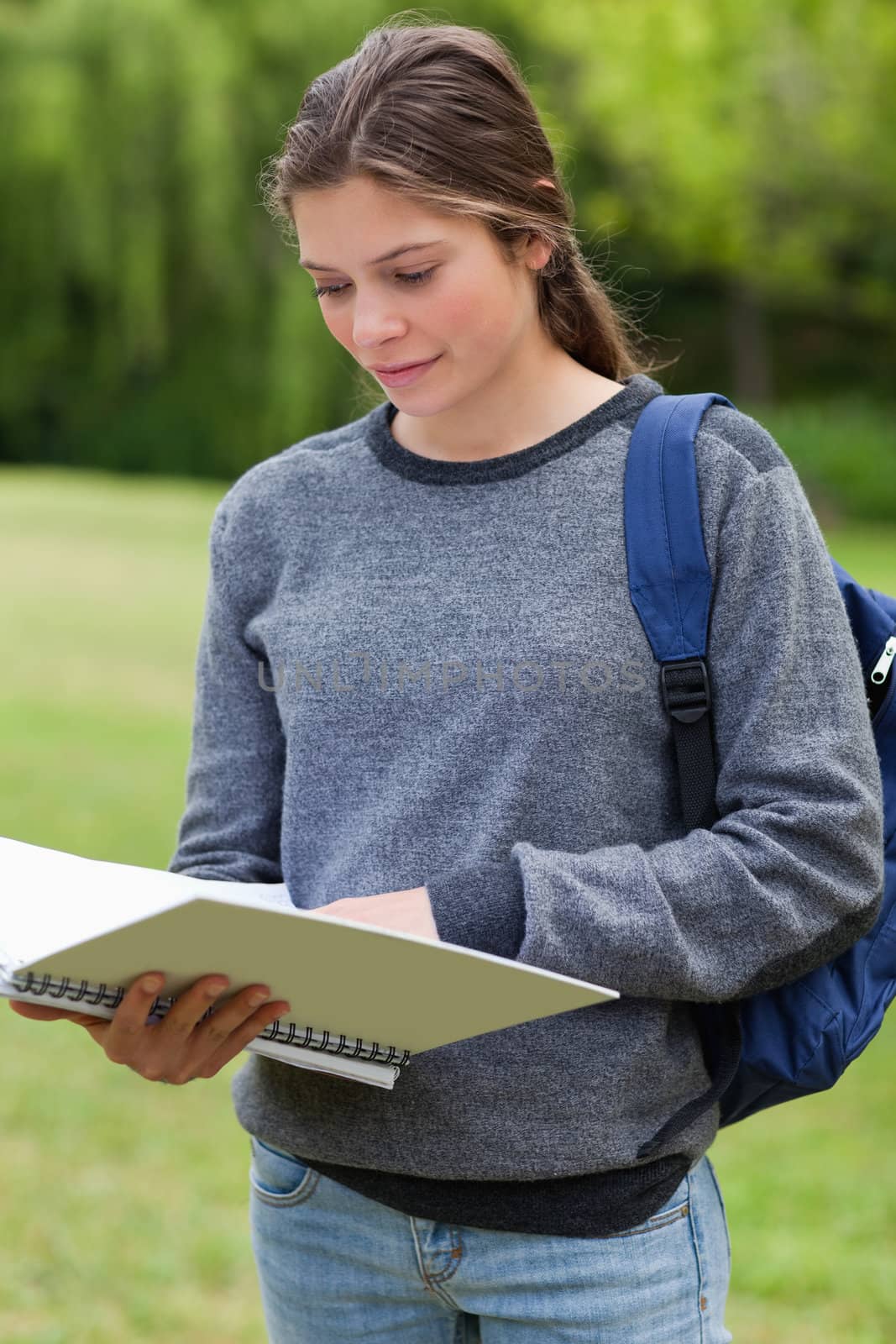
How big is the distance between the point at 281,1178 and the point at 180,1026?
259mm

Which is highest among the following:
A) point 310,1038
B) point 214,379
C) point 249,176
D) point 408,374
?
point 408,374

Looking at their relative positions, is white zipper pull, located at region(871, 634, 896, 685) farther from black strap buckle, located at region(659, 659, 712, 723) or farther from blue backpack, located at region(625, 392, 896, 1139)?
black strap buckle, located at region(659, 659, 712, 723)

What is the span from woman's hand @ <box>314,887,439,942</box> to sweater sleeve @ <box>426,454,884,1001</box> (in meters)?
0.01

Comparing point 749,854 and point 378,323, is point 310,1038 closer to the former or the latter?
point 749,854

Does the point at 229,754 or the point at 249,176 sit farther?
the point at 249,176

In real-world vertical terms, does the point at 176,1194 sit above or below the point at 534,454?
below

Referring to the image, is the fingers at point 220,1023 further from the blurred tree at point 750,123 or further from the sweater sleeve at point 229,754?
the blurred tree at point 750,123

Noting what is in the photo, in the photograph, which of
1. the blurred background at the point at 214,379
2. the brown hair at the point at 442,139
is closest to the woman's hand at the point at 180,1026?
the brown hair at the point at 442,139

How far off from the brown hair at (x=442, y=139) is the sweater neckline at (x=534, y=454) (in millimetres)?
93

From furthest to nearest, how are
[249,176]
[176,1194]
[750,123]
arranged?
[249,176] < [750,123] < [176,1194]

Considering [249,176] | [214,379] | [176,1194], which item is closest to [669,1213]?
[176,1194]

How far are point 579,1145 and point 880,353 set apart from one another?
2163 centimetres

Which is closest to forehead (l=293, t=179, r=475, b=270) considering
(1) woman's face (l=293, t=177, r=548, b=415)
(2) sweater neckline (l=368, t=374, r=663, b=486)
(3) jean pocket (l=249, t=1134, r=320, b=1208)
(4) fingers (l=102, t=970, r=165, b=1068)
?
(1) woman's face (l=293, t=177, r=548, b=415)

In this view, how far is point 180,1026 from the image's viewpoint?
1.06 m
